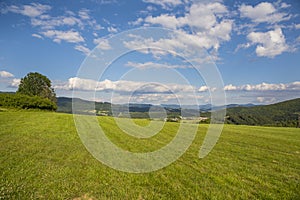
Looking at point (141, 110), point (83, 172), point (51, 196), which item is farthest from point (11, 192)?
point (141, 110)

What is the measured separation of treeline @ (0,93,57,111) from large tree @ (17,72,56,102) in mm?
19515

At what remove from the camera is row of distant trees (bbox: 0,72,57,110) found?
68.3 metres

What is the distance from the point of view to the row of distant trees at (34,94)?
68.3m

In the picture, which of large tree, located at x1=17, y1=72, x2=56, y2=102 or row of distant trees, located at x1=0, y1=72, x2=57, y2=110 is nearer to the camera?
row of distant trees, located at x1=0, y1=72, x2=57, y2=110

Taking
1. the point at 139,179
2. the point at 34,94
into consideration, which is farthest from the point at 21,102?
the point at 139,179

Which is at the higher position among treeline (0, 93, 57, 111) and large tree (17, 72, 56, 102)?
large tree (17, 72, 56, 102)

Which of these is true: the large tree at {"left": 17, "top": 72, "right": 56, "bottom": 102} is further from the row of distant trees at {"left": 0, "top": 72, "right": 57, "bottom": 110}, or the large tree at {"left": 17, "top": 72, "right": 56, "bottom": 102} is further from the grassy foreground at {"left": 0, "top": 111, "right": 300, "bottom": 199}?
the grassy foreground at {"left": 0, "top": 111, "right": 300, "bottom": 199}

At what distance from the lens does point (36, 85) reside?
96.8 m

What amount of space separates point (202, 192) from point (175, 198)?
1.18 meters

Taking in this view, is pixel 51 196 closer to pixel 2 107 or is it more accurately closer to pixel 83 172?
pixel 83 172

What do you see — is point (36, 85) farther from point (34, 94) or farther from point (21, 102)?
point (21, 102)

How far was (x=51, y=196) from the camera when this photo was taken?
794cm

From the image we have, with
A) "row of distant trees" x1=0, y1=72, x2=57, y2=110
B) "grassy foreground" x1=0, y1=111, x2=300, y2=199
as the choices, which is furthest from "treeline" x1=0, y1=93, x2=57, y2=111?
"grassy foreground" x1=0, y1=111, x2=300, y2=199

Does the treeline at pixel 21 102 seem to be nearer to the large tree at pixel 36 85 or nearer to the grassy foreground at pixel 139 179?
the large tree at pixel 36 85
